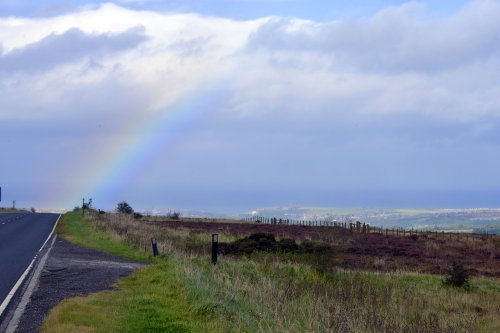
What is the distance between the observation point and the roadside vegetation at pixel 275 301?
11.2 m

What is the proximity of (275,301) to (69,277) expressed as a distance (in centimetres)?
606

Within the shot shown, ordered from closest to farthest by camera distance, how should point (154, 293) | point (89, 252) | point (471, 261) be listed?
point (154, 293) → point (89, 252) → point (471, 261)

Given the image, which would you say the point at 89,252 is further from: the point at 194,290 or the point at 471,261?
the point at 471,261

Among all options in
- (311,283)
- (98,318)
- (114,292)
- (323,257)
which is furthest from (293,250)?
(98,318)

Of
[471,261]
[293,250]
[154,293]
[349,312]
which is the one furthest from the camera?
[471,261]

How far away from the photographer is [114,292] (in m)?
14.6

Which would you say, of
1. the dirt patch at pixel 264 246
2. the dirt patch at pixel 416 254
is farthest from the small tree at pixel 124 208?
the dirt patch at pixel 264 246

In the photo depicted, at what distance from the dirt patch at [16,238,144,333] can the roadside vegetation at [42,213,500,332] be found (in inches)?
14.8

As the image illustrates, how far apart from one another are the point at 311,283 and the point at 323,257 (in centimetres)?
275

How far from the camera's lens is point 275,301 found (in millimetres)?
13906

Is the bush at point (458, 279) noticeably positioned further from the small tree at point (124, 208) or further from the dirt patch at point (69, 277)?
the small tree at point (124, 208)

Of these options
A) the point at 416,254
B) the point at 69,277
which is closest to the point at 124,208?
the point at 416,254

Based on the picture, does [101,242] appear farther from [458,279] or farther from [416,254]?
[416,254]

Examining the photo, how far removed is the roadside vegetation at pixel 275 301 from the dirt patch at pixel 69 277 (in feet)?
1.24
